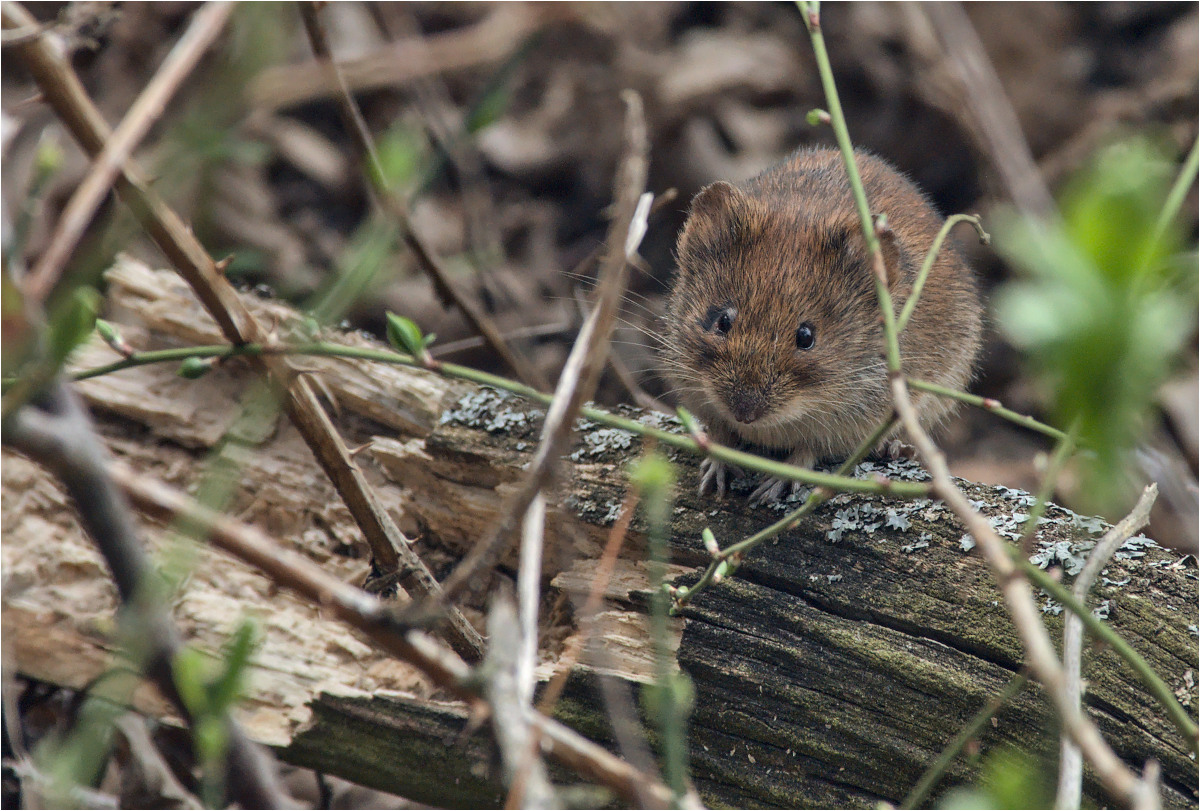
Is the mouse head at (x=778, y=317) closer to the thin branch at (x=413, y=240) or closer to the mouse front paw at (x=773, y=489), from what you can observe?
the mouse front paw at (x=773, y=489)

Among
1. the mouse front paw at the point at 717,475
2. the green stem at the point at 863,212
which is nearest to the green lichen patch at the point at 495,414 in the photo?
the mouse front paw at the point at 717,475

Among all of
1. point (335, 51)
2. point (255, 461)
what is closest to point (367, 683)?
point (255, 461)

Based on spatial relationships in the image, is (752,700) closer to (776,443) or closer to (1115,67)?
(776,443)

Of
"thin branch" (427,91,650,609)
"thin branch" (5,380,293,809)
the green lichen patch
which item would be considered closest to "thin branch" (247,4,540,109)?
"thin branch" (427,91,650,609)

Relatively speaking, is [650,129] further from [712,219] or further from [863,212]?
[863,212]

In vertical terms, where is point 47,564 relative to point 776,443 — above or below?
below

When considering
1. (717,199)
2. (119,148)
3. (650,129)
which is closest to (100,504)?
(119,148)

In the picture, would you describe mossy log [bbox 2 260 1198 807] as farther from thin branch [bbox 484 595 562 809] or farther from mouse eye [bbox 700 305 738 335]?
thin branch [bbox 484 595 562 809]
